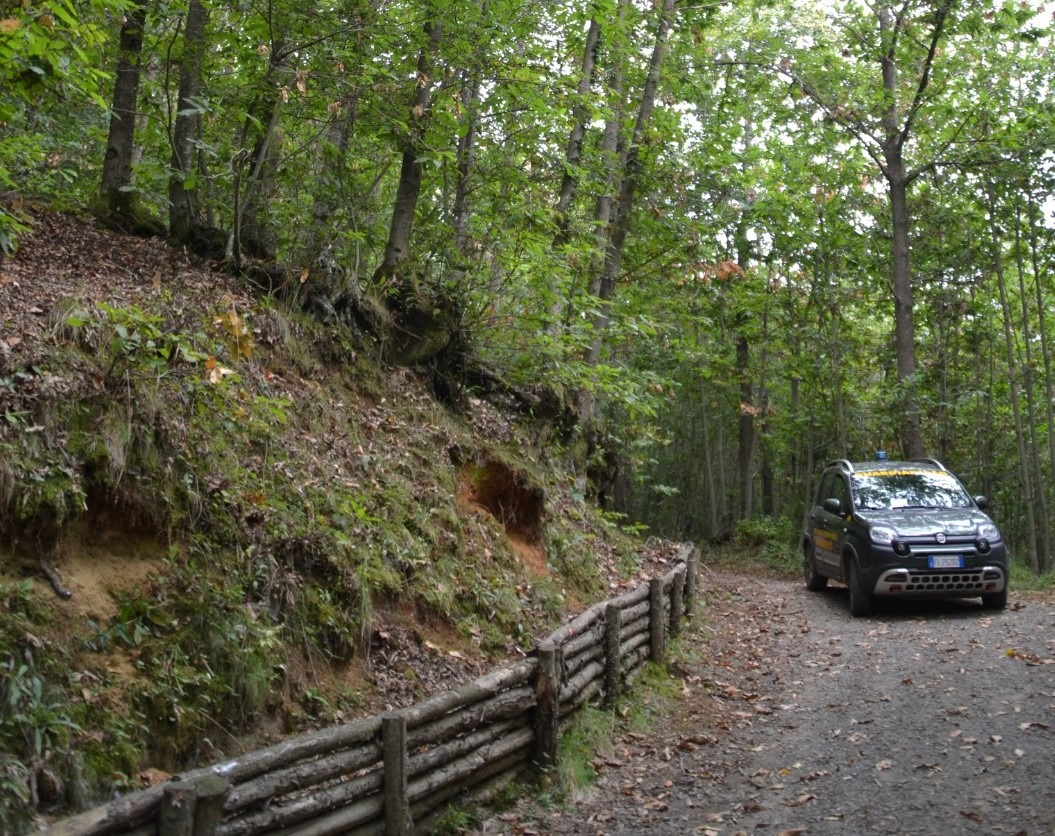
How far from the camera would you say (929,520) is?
12.2 meters

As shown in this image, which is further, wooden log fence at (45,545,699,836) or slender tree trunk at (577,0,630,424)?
slender tree trunk at (577,0,630,424)

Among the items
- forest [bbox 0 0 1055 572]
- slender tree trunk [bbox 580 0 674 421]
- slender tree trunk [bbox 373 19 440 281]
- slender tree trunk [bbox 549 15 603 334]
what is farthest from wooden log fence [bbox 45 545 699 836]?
slender tree trunk [bbox 580 0 674 421]

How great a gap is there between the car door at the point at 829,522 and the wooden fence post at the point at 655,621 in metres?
4.56

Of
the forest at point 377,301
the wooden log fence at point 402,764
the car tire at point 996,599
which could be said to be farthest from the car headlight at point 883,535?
the wooden log fence at point 402,764

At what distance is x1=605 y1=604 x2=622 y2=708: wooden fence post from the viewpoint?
8.20m

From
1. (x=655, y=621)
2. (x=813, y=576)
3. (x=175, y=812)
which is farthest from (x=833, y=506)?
(x=175, y=812)

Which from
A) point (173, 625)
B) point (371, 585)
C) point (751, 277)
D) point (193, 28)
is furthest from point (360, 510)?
point (751, 277)

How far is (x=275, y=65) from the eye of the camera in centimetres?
1001

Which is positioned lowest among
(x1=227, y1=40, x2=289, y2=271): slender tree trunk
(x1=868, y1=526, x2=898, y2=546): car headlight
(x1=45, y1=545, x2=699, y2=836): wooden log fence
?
(x1=45, y1=545, x2=699, y2=836): wooden log fence

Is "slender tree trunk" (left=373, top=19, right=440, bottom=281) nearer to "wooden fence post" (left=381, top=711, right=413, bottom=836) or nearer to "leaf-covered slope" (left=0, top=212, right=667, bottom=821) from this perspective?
"leaf-covered slope" (left=0, top=212, right=667, bottom=821)

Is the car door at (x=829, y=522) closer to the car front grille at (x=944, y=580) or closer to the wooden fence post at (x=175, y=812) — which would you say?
the car front grille at (x=944, y=580)

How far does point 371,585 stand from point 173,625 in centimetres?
192

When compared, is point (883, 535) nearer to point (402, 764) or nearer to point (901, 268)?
point (402, 764)

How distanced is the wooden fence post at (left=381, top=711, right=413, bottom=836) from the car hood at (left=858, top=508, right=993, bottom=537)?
8620mm
